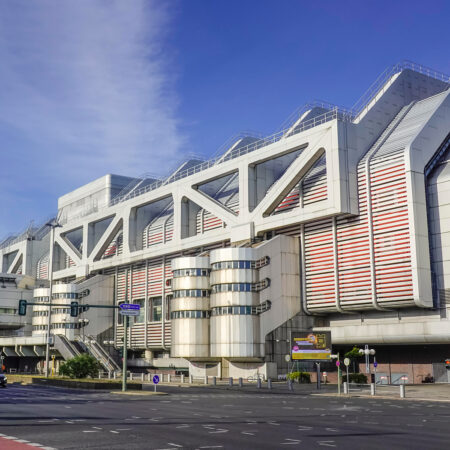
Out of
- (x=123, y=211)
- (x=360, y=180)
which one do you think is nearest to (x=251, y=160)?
(x=360, y=180)

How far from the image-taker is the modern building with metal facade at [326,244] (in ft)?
180

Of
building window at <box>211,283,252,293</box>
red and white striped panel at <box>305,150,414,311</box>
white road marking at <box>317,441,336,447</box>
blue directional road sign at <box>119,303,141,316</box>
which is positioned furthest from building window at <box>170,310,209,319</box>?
white road marking at <box>317,441,336,447</box>

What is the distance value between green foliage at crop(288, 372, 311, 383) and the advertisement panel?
18.4 ft

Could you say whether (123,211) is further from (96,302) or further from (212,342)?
(212,342)

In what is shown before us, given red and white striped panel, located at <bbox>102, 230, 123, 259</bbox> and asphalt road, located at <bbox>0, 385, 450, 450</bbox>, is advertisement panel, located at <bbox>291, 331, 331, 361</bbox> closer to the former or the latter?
asphalt road, located at <bbox>0, 385, 450, 450</bbox>

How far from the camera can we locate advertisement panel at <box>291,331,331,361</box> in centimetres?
5531

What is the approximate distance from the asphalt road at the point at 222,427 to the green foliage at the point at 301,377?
29.2 m

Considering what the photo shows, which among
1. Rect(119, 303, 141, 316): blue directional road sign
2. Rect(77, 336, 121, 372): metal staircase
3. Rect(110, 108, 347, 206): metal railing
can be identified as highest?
Rect(110, 108, 347, 206): metal railing

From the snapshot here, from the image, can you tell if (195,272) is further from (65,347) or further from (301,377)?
(65,347)

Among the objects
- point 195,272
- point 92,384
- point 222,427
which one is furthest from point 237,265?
point 222,427

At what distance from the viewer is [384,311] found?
58219 millimetres

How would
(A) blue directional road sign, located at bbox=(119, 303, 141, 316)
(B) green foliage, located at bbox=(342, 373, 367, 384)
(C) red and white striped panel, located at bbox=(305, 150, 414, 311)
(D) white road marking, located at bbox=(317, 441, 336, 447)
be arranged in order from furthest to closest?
(B) green foliage, located at bbox=(342, 373, 367, 384), (C) red and white striped panel, located at bbox=(305, 150, 414, 311), (A) blue directional road sign, located at bbox=(119, 303, 141, 316), (D) white road marking, located at bbox=(317, 441, 336, 447)

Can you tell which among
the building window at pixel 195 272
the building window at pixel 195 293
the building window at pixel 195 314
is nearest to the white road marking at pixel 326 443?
the building window at pixel 195 314

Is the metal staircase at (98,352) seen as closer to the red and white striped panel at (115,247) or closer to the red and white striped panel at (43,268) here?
the red and white striped panel at (115,247)
